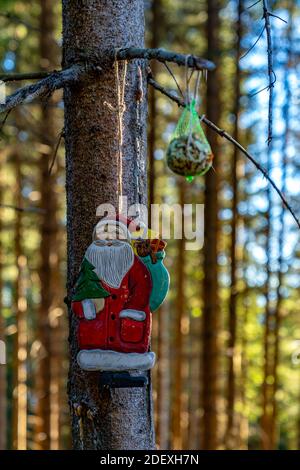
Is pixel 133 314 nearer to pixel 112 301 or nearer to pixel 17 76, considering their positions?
pixel 112 301

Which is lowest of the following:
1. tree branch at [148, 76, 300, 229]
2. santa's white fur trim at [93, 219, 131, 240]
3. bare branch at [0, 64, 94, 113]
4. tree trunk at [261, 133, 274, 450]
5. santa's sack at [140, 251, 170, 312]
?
tree trunk at [261, 133, 274, 450]

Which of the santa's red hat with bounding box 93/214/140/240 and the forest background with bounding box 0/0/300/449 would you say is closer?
the santa's red hat with bounding box 93/214/140/240

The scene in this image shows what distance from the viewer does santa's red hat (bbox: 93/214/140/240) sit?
1917 millimetres

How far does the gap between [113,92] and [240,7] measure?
4.95 meters

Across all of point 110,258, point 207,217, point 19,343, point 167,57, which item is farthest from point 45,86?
point 19,343

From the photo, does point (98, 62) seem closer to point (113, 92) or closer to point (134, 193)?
point (113, 92)

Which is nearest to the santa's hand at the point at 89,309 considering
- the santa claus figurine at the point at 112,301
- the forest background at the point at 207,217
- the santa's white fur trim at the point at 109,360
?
the santa claus figurine at the point at 112,301

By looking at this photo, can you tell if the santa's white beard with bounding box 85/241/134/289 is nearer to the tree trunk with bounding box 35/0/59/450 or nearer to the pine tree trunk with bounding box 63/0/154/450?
the pine tree trunk with bounding box 63/0/154/450

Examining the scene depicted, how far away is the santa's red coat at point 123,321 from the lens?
192cm

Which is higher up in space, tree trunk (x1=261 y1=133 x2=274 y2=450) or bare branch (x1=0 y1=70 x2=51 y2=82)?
bare branch (x1=0 y1=70 x2=51 y2=82)

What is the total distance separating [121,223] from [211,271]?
4787mm

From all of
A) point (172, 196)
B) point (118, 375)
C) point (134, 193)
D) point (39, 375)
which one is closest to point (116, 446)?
point (118, 375)

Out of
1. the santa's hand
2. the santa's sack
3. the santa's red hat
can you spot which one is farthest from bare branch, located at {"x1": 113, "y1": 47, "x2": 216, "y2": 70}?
the santa's hand
